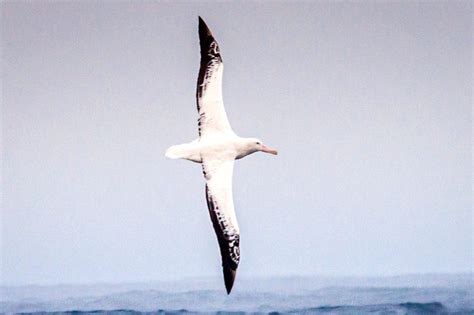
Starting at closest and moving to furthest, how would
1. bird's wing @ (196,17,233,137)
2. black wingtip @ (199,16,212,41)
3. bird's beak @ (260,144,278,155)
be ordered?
1. bird's wing @ (196,17,233,137)
2. bird's beak @ (260,144,278,155)
3. black wingtip @ (199,16,212,41)

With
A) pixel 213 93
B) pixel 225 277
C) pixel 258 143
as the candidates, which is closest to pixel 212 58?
pixel 213 93

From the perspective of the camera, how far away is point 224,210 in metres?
9.09

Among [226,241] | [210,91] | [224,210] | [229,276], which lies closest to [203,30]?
[210,91]

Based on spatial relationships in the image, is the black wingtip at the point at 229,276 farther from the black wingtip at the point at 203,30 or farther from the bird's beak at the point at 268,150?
the black wingtip at the point at 203,30

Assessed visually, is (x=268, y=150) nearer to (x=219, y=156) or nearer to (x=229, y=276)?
(x=219, y=156)

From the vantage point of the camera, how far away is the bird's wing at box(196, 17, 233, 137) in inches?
358

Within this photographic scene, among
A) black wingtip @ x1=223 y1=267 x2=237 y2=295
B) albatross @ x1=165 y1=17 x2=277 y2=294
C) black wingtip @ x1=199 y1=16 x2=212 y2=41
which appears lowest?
black wingtip @ x1=223 y1=267 x2=237 y2=295

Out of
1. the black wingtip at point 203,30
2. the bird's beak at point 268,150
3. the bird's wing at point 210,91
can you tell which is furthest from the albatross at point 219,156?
the black wingtip at point 203,30

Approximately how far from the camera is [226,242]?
9094mm

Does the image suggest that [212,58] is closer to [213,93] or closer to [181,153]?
[213,93]

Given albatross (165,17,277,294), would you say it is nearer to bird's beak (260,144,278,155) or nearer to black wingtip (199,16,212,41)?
bird's beak (260,144,278,155)

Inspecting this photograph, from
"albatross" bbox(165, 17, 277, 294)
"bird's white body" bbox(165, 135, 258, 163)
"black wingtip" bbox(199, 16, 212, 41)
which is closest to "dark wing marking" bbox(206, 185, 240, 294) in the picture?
"albatross" bbox(165, 17, 277, 294)

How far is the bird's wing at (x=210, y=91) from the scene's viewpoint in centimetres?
909

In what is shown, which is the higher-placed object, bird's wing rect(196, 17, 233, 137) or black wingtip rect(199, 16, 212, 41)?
black wingtip rect(199, 16, 212, 41)
